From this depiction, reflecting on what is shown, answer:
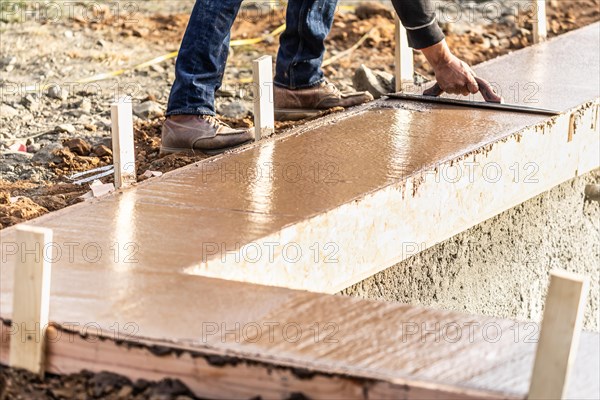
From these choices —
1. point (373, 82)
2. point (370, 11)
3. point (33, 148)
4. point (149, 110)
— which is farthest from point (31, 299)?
point (370, 11)

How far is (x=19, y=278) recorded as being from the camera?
98.0 inches

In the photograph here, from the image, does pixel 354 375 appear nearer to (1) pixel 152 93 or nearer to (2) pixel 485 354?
(2) pixel 485 354

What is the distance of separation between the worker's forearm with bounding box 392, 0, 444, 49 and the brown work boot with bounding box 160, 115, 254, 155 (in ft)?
2.71

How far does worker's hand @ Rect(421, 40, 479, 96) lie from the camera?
435cm

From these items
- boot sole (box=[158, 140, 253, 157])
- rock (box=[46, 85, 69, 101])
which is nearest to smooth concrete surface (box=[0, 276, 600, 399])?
boot sole (box=[158, 140, 253, 157])

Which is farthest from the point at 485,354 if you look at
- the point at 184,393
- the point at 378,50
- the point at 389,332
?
the point at 378,50

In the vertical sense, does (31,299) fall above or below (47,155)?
above

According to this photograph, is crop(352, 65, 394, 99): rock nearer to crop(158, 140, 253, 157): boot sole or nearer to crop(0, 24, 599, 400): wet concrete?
crop(0, 24, 599, 400): wet concrete

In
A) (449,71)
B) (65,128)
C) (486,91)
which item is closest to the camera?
(449,71)

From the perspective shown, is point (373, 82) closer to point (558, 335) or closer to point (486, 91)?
point (486, 91)

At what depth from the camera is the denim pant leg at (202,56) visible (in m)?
4.22

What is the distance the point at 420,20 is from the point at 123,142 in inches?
53.8

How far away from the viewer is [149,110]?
5488 mm

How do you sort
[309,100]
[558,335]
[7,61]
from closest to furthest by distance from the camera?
[558,335]
[309,100]
[7,61]
